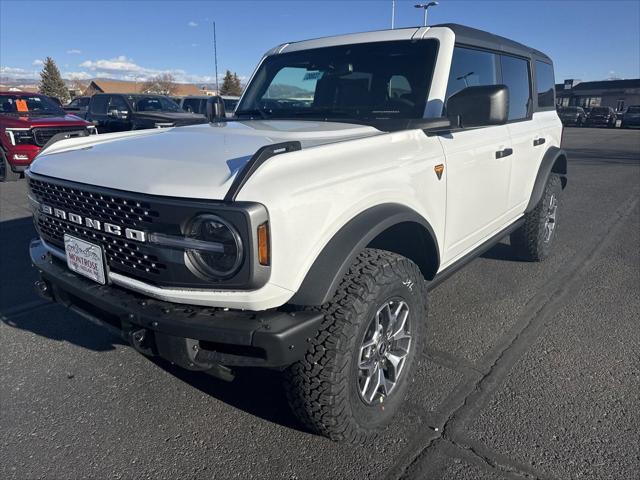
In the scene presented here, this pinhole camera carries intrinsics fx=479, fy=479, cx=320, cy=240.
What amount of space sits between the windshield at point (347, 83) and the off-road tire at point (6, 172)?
7892 mm

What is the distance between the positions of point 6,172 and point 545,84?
9801mm

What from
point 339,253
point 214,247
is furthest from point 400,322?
point 214,247

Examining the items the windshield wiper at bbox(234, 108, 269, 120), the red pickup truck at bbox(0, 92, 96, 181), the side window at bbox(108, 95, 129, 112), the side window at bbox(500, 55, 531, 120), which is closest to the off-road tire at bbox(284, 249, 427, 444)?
the windshield wiper at bbox(234, 108, 269, 120)

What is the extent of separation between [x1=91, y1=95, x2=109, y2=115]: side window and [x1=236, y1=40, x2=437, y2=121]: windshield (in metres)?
11.2

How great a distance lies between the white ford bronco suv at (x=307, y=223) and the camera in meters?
1.85

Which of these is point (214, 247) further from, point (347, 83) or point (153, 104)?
point (153, 104)

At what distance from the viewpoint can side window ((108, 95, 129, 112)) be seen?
42.0 ft

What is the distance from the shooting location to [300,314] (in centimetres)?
194

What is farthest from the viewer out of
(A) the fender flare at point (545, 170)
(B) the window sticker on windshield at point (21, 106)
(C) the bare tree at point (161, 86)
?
(C) the bare tree at point (161, 86)

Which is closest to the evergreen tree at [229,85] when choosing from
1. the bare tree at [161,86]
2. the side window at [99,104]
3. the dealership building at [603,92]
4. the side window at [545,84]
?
the bare tree at [161,86]

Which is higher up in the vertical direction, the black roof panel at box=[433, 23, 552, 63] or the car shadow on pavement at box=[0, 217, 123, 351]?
the black roof panel at box=[433, 23, 552, 63]

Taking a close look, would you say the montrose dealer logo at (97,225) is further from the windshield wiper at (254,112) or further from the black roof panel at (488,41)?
the black roof panel at (488,41)

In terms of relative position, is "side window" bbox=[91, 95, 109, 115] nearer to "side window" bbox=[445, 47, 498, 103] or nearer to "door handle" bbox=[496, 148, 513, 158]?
"side window" bbox=[445, 47, 498, 103]

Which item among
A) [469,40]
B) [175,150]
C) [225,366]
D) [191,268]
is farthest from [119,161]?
[469,40]
